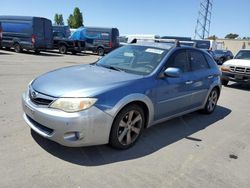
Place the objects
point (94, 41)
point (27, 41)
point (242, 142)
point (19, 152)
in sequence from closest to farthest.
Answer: point (19, 152), point (242, 142), point (27, 41), point (94, 41)

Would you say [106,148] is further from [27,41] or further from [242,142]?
[27,41]

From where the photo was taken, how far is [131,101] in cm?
396

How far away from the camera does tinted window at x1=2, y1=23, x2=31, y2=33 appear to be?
62.8 feet

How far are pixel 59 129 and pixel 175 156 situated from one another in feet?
5.86

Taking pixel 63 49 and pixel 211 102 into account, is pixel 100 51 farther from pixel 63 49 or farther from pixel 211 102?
pixel 211 102

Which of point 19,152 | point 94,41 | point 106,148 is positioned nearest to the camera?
point 19,152

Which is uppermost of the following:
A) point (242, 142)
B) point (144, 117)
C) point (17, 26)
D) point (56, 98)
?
point (17, 26)

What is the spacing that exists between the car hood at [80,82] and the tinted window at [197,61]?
1.82 metres

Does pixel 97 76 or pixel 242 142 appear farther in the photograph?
pixel 242 142

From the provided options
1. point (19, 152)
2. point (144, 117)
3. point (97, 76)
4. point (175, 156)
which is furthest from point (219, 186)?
point (19, 152)

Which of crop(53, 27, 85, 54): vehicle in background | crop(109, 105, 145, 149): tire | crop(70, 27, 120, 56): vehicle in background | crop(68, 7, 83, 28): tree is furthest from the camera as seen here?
crop(68, 7, 83, 28): tree

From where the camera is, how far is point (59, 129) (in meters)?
3.47

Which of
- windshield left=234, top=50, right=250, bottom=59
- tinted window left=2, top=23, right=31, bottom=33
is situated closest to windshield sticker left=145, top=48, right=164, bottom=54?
windshield left=234, top=50, right=250, bottom=59

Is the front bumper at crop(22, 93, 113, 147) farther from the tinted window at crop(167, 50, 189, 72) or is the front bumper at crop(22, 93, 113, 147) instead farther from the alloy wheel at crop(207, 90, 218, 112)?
the alloy wheel at crop(207, 90, 218, 112)
